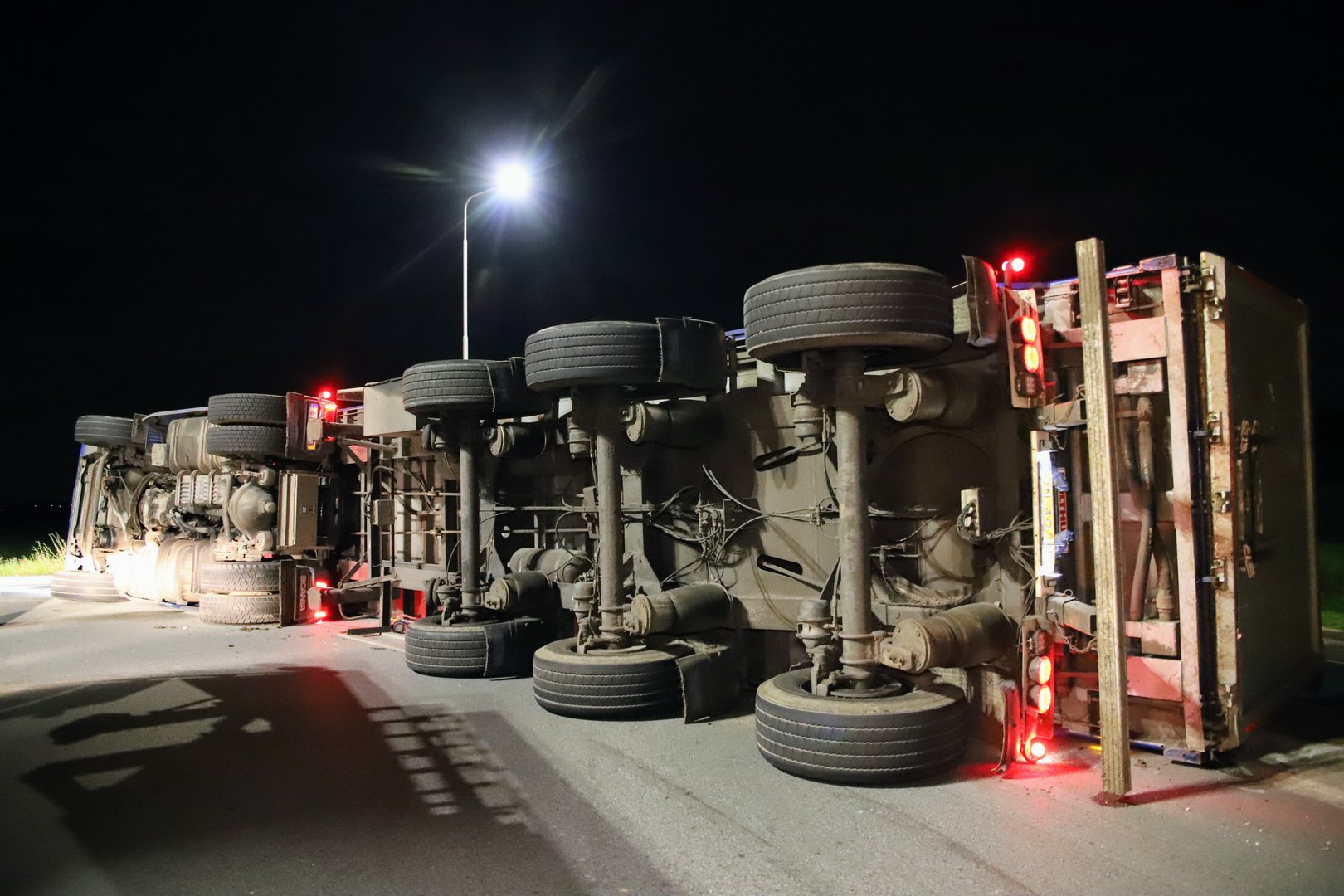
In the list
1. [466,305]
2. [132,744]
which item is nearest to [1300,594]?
[132,744]

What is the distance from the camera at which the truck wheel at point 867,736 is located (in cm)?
487

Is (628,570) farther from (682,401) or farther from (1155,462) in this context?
(1155,462)

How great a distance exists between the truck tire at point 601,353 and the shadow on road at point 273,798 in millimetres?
2641

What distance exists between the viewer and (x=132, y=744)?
617cm

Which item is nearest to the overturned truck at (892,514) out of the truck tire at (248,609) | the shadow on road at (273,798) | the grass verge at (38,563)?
the shadow on road at (273,798)

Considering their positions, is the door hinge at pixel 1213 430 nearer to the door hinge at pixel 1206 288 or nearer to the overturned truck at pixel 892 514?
the overturned truck at pixel 892 514

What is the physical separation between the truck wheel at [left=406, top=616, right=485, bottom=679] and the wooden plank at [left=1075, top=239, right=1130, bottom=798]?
535 cm

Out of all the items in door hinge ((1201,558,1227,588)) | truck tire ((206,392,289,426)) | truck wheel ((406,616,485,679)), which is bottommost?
truck wheel ((406,616,485,679))

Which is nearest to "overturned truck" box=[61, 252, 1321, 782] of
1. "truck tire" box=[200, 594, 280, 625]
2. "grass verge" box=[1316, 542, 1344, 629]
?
"truck tire" box=[200, 594, 280, 625]

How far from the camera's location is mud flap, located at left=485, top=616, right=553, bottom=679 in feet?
26.7

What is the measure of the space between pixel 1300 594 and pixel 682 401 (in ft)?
16.0

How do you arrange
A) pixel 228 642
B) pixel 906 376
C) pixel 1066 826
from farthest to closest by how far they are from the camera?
pixel 228 642 < pixel 906 376 < pixel 1066 826

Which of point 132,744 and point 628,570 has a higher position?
point 628,570

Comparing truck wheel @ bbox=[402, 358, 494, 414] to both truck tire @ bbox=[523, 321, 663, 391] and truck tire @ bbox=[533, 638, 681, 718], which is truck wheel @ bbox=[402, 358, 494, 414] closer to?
truck tire @ bbox=[523, 321, 663, 391]
